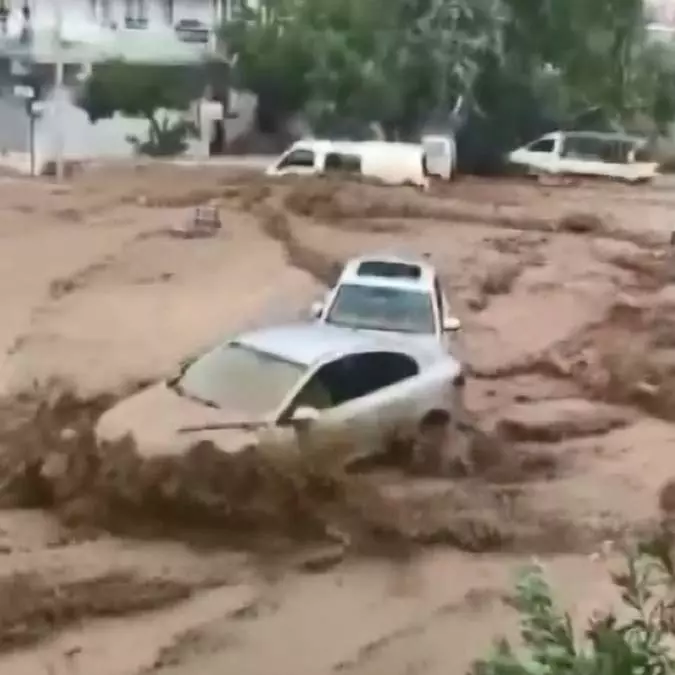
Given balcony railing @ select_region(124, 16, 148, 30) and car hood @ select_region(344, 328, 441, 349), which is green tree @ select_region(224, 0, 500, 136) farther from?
car hood @ select_region(344, 328, 441, 349)

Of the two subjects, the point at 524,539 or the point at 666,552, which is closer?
the point at 666,552

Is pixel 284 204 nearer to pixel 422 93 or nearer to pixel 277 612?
pixel 422 93

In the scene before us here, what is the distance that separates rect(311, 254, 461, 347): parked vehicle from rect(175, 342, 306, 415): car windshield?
82 millimetres

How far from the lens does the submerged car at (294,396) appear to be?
1.35 metres

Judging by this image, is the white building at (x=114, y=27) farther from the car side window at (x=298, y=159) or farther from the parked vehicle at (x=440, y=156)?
the parked vehicle at (x=440, y=156)

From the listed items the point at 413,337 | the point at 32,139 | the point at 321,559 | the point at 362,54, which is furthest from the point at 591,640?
the point at 32,139

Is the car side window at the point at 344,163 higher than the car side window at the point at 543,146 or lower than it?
lower

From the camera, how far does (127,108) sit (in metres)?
1.43

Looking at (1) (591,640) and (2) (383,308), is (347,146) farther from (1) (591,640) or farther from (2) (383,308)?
(1) (591,640)

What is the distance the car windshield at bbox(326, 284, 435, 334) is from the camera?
144 centimetres

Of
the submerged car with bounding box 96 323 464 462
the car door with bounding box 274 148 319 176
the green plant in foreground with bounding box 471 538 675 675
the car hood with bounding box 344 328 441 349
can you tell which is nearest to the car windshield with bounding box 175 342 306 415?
the submerged car with bounding box 96 323 464 462

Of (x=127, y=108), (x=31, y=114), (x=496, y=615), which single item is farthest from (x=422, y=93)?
(x=496, y=615)

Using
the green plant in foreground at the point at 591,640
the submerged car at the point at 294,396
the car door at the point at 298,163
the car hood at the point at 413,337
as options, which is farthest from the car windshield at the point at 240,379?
the green plant in foreground at the point at 591,640

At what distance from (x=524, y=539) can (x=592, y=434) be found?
0.15 m
